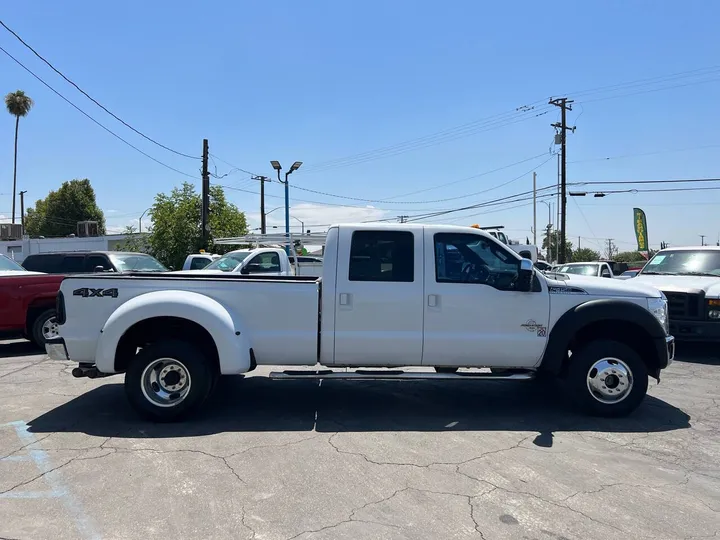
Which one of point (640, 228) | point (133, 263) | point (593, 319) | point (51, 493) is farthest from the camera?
point (640, 228)

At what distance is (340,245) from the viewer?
574cm

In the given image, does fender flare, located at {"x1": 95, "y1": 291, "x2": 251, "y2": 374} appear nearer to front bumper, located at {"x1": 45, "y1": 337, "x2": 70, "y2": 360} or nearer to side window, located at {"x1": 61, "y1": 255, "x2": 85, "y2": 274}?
front bumper, located at {"x1": 45, "y1": 337, "x2": 70, "y2": 360}

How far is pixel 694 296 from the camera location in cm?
905

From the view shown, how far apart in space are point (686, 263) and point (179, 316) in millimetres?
9950

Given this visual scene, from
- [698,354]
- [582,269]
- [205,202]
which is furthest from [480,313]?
[205,202]

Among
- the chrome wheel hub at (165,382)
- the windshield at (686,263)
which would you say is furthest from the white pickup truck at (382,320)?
the windshield at (686,263)

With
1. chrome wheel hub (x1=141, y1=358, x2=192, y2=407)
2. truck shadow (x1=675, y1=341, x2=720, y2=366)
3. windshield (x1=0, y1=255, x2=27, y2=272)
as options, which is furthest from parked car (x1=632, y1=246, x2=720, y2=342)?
windshield (x1=0, y1=255, x2=27, y2=272)

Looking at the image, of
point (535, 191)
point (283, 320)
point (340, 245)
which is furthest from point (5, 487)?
point (535, 191)

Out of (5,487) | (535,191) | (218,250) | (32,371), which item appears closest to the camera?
(5,487)

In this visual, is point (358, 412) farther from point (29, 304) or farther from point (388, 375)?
point (29, 304)

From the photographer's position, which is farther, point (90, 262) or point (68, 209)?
point (68, 209)

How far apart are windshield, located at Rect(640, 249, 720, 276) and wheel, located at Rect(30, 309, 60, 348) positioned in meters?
11.5

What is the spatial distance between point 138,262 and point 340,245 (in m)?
7.45

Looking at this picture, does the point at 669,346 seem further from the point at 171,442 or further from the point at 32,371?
the point at 32,371
